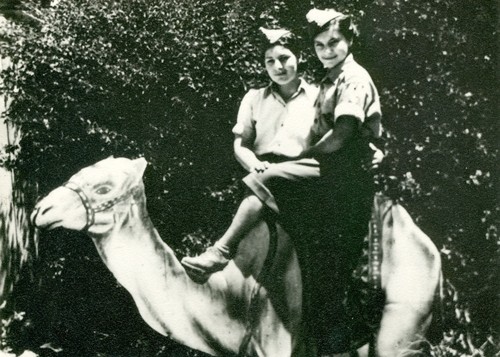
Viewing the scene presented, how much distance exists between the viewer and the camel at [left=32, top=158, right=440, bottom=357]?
5.41 meters

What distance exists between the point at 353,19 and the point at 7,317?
10.8 ft

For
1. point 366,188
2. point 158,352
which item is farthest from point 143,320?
point 366,188

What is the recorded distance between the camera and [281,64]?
5.51 metres

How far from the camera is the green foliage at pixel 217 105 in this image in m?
5.45

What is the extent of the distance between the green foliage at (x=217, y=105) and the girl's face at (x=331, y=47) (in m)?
0.10

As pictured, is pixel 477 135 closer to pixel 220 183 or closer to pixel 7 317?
pixel 220 183

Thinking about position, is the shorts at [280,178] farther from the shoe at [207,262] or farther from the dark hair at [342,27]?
the dark hair at [342,27]

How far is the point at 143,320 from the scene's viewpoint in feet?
18.4

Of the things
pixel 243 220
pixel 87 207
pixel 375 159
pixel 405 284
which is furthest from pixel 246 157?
pixel 405 284

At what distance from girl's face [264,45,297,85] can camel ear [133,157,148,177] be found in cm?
107

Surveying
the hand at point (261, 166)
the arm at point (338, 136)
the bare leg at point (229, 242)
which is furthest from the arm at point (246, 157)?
the arm at point (338, 136)

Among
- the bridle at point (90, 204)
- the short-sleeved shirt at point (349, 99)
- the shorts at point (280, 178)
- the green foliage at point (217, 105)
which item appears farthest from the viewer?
the bridle at point (90, 204)

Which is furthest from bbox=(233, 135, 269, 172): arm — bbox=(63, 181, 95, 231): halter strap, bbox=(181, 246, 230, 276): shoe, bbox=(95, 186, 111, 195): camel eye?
bbox=(63, 181, 95, 231): halter strap

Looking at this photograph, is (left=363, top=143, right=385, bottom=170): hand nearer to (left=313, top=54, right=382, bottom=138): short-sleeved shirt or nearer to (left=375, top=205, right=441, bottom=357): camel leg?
(left=313, top=54, right=382, bottom=138): short-sleeved shirt
